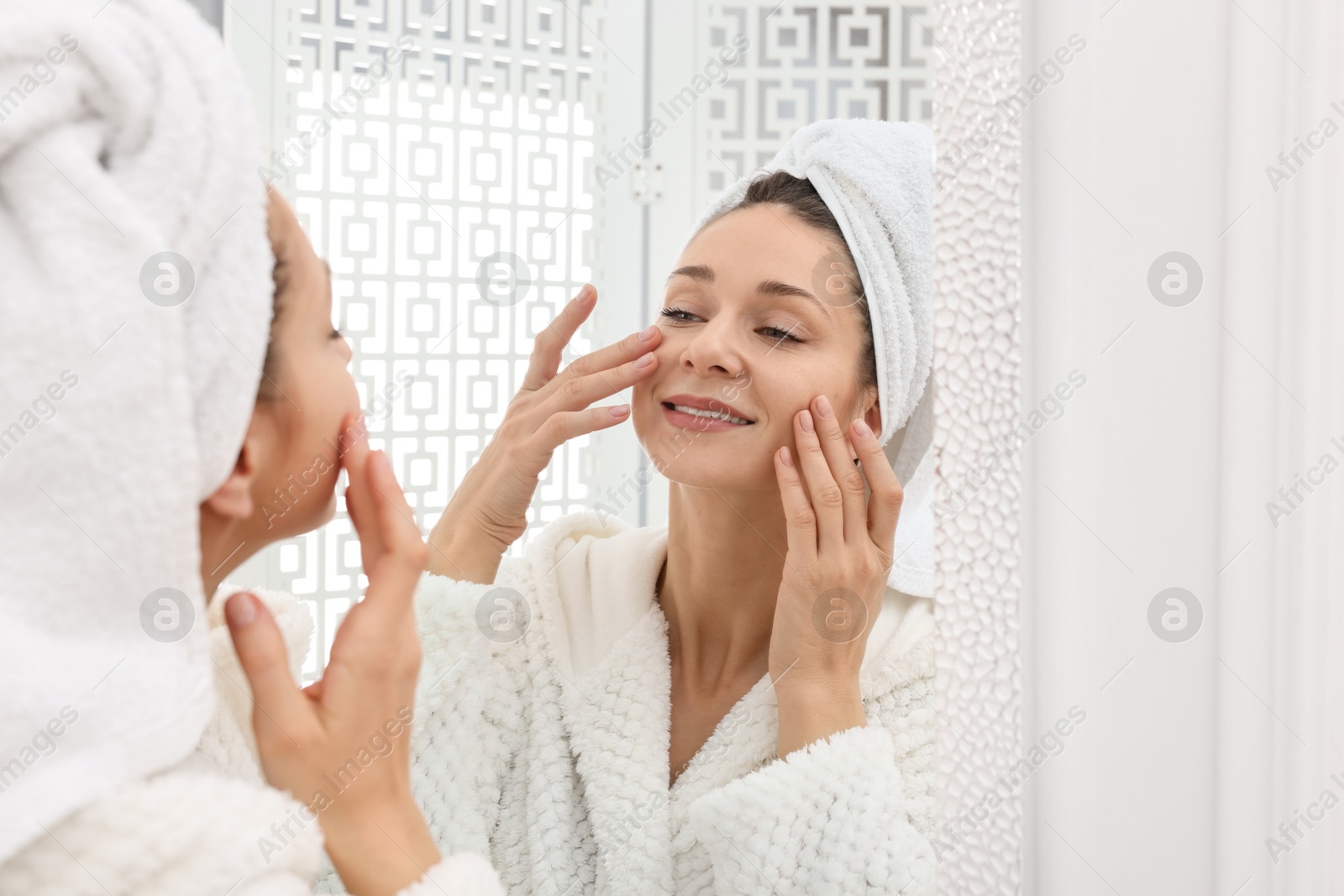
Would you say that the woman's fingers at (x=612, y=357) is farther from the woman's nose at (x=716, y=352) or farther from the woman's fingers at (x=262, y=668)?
the woman's fingers at (x=262, y=668)

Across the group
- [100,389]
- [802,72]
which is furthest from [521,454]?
[802,72]

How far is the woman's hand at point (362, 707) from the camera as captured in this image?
1.22 ft

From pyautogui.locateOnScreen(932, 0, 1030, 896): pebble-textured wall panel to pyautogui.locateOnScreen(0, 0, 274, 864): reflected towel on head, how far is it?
273 millimetres

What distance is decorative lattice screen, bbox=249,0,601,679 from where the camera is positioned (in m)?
0.91

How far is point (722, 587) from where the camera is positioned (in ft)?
2.90

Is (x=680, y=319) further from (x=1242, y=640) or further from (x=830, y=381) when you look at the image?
(x=1242, y=640)

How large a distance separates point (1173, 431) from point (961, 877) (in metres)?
0.19

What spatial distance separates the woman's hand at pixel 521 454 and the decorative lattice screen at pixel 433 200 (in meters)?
0.15

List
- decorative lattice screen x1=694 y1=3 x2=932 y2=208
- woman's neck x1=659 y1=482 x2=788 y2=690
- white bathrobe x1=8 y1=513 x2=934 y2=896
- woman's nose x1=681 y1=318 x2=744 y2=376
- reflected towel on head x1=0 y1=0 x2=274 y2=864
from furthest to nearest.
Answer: decorative lattice screen x1=694 y1=3 x2=932 y2=208 → woman's neck x1=659 y1=482 x2=788 y2=690 → woman's nose x1=681 y1=318 x2=744 y2=376 → white bathrobe x1=8 y1=513 x2=934 y2=896 → reflected towel on head x1=0 y1=0 x2=274 y2=864

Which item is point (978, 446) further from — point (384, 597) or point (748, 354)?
point (748, 354)

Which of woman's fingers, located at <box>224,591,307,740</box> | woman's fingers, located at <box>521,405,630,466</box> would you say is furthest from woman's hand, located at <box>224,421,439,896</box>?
woman's fingers, located at <box>521,405,630,466</box>

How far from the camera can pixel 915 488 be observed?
95 cm

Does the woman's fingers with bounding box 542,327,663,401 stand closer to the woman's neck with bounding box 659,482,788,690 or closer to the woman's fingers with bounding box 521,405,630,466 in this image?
the woman's fingers with bounding box 521,405,630,466

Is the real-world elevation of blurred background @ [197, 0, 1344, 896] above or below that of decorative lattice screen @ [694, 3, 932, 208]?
below
